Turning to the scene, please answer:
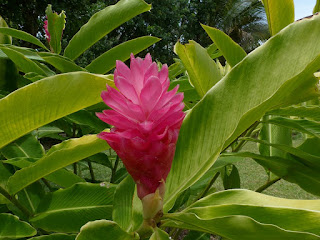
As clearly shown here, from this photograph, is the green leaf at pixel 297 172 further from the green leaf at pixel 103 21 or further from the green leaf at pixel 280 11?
the green leaf at pixel 103 21

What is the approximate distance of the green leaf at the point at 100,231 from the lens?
41cm

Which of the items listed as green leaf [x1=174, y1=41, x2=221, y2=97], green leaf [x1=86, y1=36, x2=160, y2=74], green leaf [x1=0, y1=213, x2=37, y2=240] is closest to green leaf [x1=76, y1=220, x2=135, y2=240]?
green leaf [x1=0, y1=213, x2=37, y2=240]

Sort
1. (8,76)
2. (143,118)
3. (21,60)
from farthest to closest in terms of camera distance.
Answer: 1. (8,76)
2. (21,60)
3. (143,118)

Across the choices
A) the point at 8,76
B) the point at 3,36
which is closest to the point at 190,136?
the point at 8,76

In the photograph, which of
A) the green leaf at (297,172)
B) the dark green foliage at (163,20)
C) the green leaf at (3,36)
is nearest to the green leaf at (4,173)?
the green leaf at (3,36)

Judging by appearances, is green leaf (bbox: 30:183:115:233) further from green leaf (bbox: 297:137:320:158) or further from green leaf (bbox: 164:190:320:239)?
green leaf (bbox: 297:137:320:158)

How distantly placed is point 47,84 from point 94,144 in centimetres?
16

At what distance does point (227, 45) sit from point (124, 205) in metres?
0.43

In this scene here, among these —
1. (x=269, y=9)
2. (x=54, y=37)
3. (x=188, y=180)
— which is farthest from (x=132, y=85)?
(x=54, y=37)

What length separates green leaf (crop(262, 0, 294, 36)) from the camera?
0.70 meters

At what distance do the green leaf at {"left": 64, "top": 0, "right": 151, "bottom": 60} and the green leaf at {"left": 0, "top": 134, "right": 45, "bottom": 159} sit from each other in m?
0.36

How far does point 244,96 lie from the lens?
476mm

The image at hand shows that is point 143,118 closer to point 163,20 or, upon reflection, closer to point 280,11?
point 280,11

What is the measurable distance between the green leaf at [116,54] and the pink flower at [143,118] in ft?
1.98
